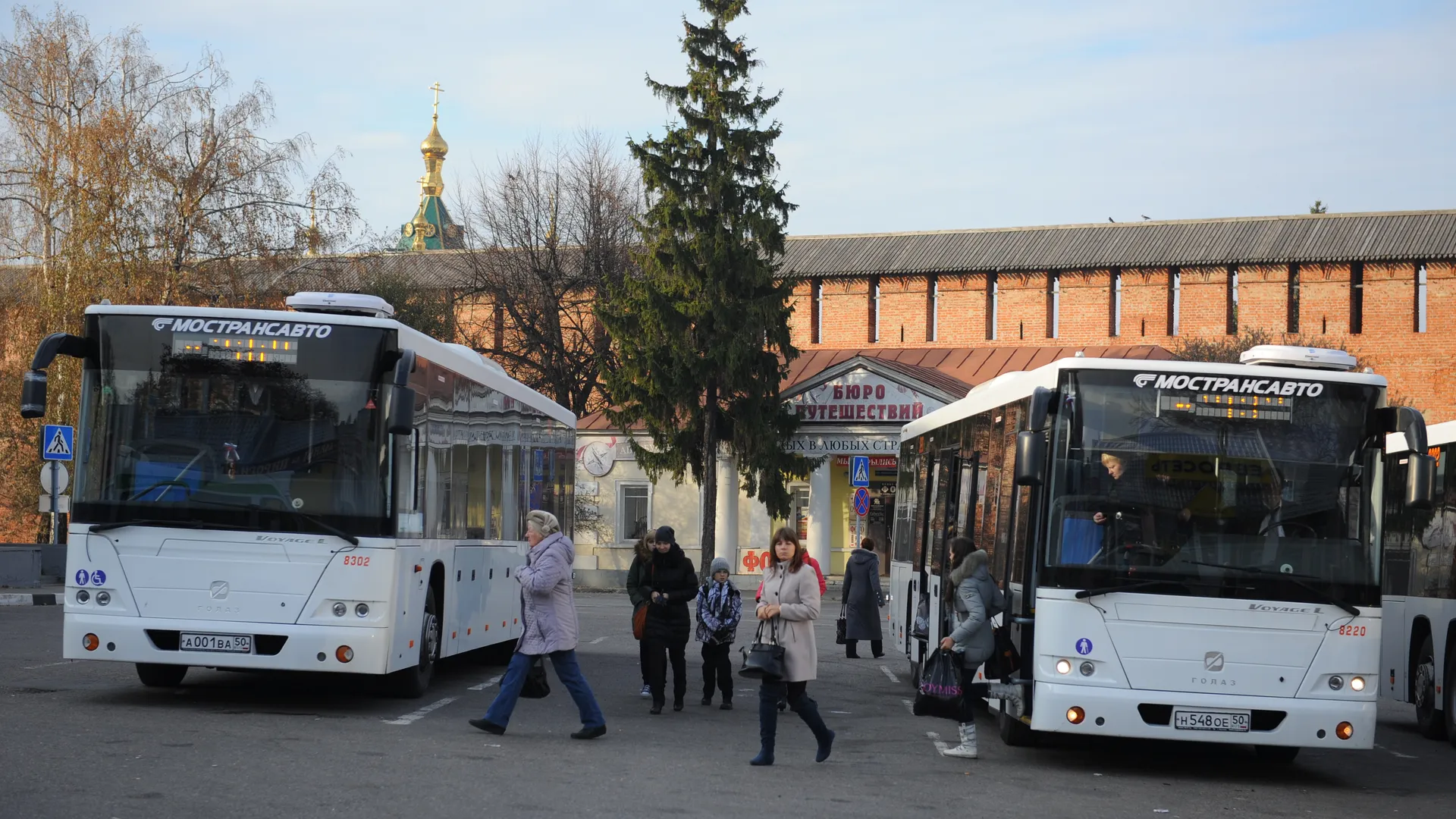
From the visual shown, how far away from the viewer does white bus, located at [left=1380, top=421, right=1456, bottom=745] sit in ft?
47.3

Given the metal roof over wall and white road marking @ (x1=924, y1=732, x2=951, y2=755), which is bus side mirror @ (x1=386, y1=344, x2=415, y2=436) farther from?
the metal roof over wall

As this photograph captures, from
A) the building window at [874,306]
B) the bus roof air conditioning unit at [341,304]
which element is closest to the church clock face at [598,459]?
the building window at [874,306]

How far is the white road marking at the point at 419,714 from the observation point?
1270 centimetres

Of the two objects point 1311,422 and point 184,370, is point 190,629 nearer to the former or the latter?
point 184,370

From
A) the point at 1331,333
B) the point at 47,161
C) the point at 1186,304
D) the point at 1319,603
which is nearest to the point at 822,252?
the point at 1186,304

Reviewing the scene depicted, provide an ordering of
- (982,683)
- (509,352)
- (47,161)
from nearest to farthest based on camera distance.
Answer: (982,683)
(47,161)
(509,352)

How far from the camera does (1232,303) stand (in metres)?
54.8

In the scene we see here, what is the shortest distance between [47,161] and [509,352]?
58.3ft

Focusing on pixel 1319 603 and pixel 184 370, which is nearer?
pixel 1319 603

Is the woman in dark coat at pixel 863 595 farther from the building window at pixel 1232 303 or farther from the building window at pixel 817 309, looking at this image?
the building window at pixel 817 309

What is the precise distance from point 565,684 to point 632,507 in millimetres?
38972

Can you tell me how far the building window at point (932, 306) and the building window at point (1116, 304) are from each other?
5.68 metres

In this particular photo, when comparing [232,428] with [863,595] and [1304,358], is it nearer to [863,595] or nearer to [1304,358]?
[1304,358]

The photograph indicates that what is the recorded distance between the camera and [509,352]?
167 feet
